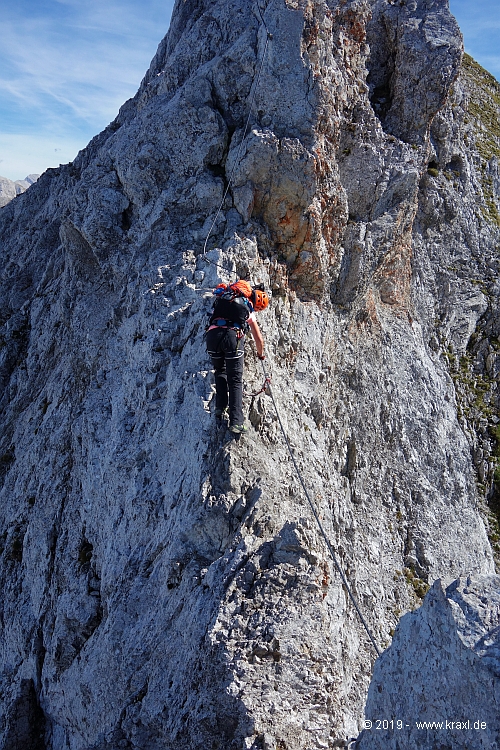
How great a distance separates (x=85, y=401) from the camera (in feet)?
37.7

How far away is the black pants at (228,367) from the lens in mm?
8477

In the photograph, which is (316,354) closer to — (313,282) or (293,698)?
(313,282)

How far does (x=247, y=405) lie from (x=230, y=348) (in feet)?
3.63

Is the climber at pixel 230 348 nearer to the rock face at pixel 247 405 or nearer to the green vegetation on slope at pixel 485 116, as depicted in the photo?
the rock face at pixel 247 405

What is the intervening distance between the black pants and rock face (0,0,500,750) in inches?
17.6

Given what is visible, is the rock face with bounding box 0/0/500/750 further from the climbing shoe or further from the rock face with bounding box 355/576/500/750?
the rock face with bounding box 355/576/500/750

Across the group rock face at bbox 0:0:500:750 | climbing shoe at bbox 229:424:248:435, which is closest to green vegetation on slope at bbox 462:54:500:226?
rock face at bbox 0:0:500:750

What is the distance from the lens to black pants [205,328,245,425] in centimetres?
848

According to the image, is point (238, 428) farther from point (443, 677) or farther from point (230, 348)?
point (443, 677)

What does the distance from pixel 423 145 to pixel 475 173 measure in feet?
23.5

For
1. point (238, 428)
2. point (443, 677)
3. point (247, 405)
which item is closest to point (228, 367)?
point (247, 405)

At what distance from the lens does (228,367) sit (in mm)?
8578

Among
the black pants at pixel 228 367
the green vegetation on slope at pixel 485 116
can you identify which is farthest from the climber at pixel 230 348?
the green vegetation on slope at pixel 485 116

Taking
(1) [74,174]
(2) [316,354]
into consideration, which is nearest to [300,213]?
(2) [316,354]
